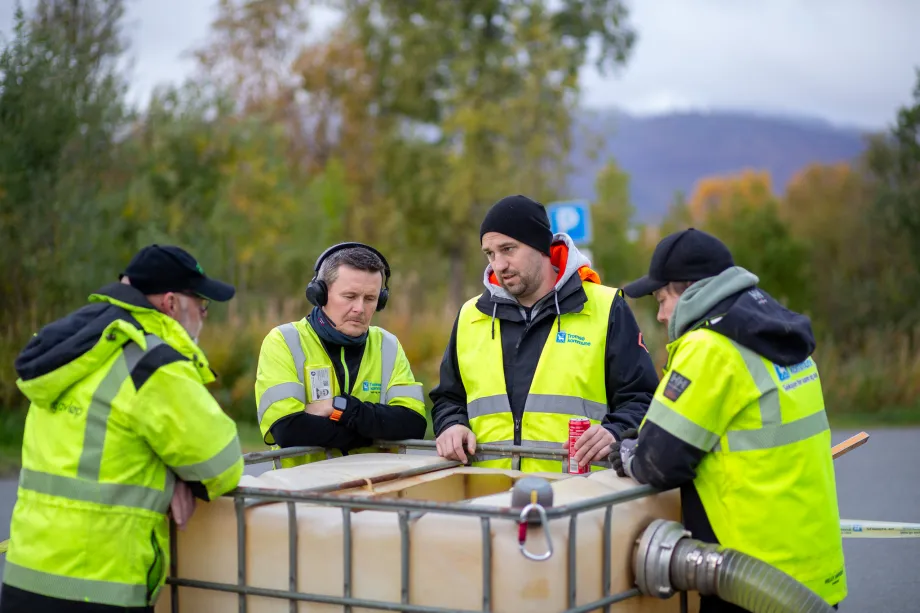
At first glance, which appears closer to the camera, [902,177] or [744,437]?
[744,437]

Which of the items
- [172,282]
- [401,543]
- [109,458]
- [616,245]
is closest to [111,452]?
[109,458]

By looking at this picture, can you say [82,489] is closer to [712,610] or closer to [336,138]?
[712,610]

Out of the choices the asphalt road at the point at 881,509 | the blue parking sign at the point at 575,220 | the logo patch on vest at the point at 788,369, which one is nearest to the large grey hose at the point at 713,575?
the logo patch on vest at the point at 788,369

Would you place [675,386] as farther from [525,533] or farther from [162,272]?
[162,272]

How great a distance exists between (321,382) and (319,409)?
0.13m

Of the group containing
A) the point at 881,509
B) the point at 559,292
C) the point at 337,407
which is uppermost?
the point at 559,292

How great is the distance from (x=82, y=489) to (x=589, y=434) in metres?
1.86

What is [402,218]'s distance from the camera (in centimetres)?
3105

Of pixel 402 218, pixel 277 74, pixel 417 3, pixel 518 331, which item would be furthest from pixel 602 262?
pixel 518 331

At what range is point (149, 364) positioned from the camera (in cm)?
324

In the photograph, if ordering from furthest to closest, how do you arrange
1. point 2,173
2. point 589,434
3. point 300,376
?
point 2,173
point 300,376
point 589,434

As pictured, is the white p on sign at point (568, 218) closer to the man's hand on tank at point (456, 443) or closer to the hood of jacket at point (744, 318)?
the man's hand on tank at point (456, 443)

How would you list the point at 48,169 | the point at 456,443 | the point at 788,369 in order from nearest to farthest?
the point at 788,369 < the point at 456,443 < the point at 48,169

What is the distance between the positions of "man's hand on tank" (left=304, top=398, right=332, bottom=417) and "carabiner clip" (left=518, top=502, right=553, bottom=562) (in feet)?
5.59
